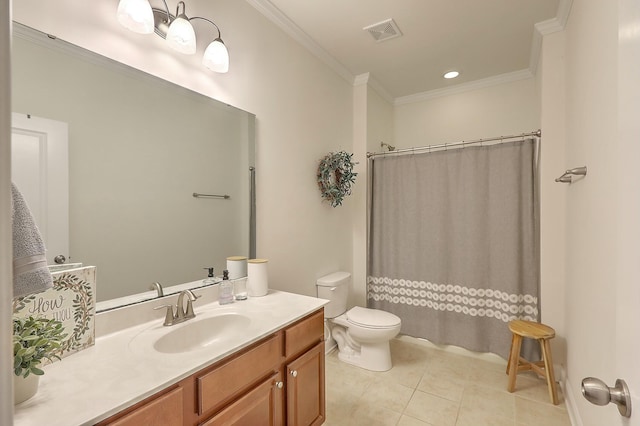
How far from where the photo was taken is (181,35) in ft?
4.47

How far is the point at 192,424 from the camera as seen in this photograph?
942 millimetres

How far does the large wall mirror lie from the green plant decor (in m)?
0.39

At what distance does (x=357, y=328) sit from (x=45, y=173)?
2.07 meters

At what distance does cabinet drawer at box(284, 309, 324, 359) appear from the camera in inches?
53.6

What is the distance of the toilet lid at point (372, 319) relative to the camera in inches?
89.2

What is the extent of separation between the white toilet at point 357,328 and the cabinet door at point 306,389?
775 mm

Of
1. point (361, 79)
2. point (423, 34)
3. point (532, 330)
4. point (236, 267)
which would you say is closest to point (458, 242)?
point (532, 330)

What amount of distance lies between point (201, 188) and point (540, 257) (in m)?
2.48

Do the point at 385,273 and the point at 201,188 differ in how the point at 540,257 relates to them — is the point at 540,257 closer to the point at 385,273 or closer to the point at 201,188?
the point at 385,273

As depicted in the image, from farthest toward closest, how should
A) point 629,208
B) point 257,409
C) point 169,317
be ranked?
point 169,317 → point 257,409 → point 629,208

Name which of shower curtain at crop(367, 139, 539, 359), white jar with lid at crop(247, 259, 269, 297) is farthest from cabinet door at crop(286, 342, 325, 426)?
shower curtain at crop(367, 139, 539, 359)

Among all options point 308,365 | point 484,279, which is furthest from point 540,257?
point 308,365

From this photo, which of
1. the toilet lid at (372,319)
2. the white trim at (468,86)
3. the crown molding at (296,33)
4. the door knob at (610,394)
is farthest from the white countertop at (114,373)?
the white trim at (468,86)

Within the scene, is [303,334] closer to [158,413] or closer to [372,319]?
[158,413]
